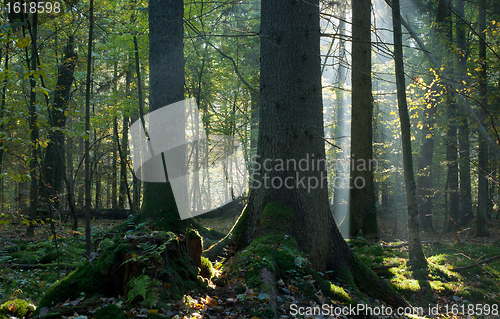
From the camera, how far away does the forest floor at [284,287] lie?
2.96 metres

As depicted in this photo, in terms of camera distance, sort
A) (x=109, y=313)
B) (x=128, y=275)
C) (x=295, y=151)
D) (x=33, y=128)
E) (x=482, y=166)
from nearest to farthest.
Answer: (x=109, y=313), (x=128, y=275), (x=295, y=151), (x=33, y=128), (x=482, y=166)

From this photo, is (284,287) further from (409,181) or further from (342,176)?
(342,176)

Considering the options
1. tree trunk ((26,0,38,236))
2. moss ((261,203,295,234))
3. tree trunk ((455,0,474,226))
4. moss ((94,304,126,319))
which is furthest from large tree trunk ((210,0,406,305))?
tree trunk ((455,0,474,226))

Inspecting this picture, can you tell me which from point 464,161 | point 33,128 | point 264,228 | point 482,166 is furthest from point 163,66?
point 464,161

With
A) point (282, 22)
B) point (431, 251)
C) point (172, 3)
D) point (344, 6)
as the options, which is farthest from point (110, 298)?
point (344, 6)

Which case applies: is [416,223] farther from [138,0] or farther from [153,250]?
[138,0]

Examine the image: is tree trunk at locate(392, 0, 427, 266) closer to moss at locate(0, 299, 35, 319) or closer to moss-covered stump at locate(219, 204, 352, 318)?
moss-covered stump at locate(219, 204, 352, 318)

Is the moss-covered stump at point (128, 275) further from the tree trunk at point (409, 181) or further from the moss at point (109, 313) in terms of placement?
the tree trunk at point (409, 181)

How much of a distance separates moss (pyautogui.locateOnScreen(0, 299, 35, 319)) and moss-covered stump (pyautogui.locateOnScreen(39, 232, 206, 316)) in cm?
13

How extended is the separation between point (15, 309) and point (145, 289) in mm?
1061

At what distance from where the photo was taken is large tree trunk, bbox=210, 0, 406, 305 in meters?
4.53

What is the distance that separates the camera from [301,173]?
4.56 meters

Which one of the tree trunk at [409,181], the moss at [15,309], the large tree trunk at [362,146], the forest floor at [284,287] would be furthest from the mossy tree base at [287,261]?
the large tree trunk at [362,146]

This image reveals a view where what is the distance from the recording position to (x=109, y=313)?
8.09 ft
